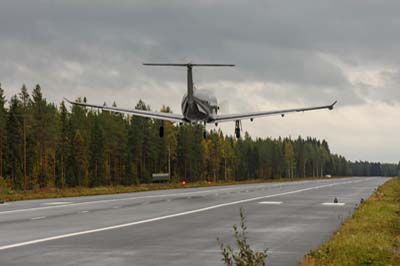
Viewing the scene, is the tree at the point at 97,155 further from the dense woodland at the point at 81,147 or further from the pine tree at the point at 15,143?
the pine tree at the point at 15,143

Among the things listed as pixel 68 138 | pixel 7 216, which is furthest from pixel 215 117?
pixel 68 138

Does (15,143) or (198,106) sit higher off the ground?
(15,143)

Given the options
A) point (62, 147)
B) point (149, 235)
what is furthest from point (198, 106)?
point (62, 147)

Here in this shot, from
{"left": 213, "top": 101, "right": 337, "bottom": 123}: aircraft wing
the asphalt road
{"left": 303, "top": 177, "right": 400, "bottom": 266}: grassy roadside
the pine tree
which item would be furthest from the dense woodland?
{"left": 303, "top": 177, "right": 400, "bottom": 266}: grassy roadside

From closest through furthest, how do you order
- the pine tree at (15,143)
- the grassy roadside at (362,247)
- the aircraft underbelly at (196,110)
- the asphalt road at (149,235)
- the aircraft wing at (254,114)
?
1. the grassy roadside at (362,247)
2. the asphalt road at (149,235)
3. the aircraft underbelly at (196,110)
4. the aircraft wing at (254,114)
5. the pine tree at (15,143)

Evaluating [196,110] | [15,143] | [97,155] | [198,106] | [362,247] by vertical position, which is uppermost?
[15,143]

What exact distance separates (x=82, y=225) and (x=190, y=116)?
27418 millimetres

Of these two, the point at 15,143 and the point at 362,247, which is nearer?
the point at 362,247

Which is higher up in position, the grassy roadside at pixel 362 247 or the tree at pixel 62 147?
the tree at pixel 62 147

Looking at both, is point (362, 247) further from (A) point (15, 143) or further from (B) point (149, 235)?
(A) point (15, 143)

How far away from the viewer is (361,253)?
14359mm

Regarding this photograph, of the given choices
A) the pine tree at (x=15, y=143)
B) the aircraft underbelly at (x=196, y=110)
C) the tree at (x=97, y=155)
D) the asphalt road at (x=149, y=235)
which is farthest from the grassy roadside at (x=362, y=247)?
the tree at (x=97, y=155)

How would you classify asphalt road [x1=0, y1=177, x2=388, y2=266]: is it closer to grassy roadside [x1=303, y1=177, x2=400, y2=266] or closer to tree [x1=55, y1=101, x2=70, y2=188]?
grassy roadside [x1=303, y1=177, x2=400, y2=266]

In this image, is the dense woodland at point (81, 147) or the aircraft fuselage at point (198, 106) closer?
the aircraft fuselage at point (198, 106)
